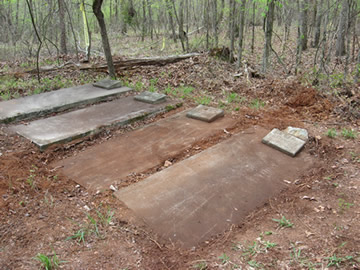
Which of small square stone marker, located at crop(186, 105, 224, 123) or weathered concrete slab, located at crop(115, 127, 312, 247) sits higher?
small square stone marker, located at crop(186, 105, 224, 123)

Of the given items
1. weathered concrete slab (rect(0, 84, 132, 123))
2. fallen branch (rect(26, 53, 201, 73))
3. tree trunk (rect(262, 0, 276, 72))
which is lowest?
weathered concrete slab (rect(0, 84, 132, 123))

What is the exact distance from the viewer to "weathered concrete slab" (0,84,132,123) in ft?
13.8

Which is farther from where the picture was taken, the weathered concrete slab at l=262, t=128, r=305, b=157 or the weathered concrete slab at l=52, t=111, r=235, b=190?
the weathered concrete slab at l=262, t=128, r=305, b=157

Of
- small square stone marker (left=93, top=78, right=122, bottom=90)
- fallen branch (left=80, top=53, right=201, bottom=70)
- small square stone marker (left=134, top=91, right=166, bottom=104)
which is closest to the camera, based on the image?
small square stone marker (left=134, top=91, right=166, bottom=104)

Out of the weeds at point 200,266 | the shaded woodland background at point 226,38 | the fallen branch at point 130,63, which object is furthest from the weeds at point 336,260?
the fallen branch at point 130,63

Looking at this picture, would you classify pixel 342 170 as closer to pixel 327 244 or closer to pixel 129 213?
pixel 327 244

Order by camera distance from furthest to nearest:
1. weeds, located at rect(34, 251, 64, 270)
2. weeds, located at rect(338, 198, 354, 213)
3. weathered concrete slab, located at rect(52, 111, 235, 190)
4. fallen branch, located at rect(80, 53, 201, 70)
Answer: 1. fallen branch, located at rect(80, 53, 201, 70)
2. weathered concrete slab, located at rect(52, 111, 235, 190)
3. weeds, located at rect(338, 198, 354, 213)
4. weeds, located at rect(34, 251, 64, 270)

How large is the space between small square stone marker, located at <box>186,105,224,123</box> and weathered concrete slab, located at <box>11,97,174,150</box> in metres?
0.54

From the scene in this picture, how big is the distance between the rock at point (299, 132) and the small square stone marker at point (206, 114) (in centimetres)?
100

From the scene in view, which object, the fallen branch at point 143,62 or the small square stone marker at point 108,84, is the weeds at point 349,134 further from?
the fallen branch at point 143,62

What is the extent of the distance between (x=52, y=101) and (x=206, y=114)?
8.21ft

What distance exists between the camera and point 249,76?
20.7 ft

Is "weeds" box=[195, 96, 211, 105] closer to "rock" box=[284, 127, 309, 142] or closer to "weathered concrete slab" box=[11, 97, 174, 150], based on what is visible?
"weathered concrete slab" box=[11, 97, 174, 150]

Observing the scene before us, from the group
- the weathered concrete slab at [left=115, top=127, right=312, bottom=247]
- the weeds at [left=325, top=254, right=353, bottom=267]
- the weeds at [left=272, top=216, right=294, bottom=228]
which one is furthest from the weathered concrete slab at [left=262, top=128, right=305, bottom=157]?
the weeds at [left=325, top=254, right=353, bottom=267]
